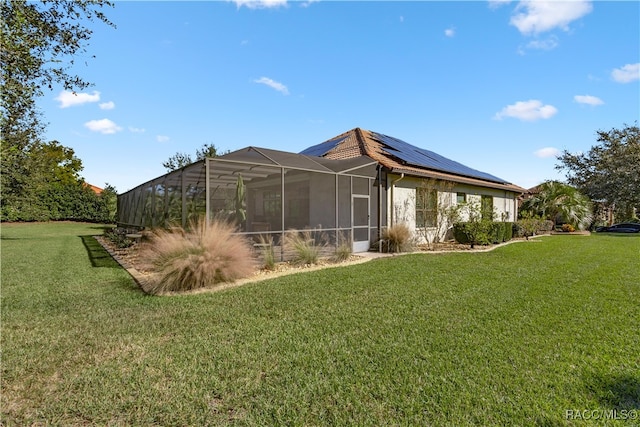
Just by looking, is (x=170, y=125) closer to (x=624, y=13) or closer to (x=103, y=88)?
(x=103, y=88)

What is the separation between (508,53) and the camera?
10859 mm

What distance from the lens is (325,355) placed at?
3396mm

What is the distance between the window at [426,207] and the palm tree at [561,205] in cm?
1292

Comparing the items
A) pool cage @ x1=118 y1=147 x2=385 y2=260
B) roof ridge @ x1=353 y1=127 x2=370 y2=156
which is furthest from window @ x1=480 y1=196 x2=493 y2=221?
pool cage @ x1=118 y1=147 x2=385 y2=260

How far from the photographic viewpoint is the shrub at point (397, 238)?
38.3 feet

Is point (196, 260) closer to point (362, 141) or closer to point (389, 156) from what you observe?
point (389, 156)

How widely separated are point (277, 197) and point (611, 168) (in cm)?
3253

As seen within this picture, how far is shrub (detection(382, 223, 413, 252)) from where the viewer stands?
38.3 feet

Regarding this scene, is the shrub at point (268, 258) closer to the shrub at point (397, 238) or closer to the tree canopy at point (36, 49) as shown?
the shrub at point (397, 238)

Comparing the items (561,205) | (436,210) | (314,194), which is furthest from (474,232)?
(561,205)

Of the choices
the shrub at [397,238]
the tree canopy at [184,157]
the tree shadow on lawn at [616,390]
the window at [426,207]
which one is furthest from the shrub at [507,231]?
the tree canopy at [184,157]

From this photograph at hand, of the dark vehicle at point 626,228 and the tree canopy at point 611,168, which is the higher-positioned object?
the tree canopy at point 611,168

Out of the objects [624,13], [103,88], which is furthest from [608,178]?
[103,88]

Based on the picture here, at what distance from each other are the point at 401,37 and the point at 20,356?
1321 centimetres
